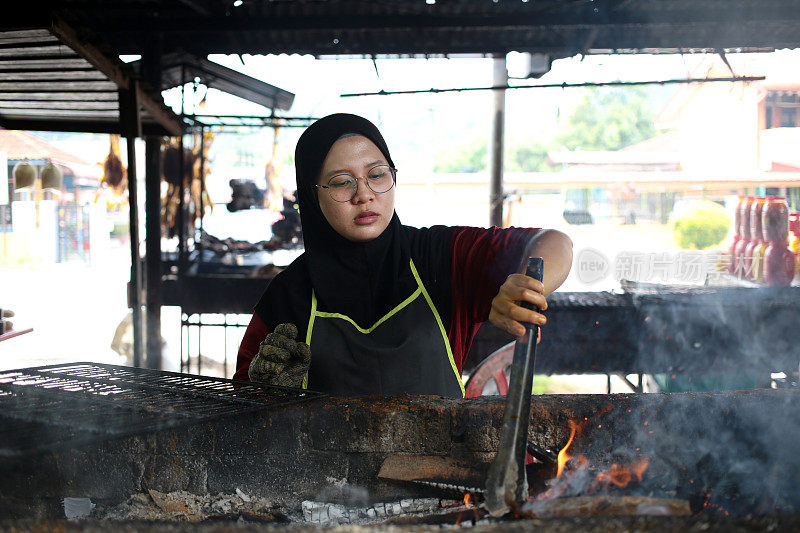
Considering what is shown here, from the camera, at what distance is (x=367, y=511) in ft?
6.21

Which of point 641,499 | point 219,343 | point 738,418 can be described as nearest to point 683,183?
point 219,343

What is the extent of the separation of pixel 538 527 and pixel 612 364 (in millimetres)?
4274

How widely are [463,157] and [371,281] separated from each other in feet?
100

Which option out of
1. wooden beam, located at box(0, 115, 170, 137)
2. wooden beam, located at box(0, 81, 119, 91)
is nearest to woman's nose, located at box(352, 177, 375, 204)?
wooden beam, located at box(0, 81, 119, 91)

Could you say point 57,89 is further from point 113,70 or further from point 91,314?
point 91,314

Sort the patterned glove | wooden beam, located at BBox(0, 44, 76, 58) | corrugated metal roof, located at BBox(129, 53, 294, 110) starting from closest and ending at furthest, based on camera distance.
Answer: the patterned glove
wooden beam, located at BBox(0, 44, 76, 58)
corrugated metal roof, located at BBox(129, 53, 294, 110)

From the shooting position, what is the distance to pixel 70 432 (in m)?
1.50

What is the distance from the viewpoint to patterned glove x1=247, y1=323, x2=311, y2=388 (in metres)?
2.06

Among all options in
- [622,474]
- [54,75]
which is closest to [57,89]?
[54,75]

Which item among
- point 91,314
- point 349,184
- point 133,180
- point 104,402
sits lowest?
point 91,314

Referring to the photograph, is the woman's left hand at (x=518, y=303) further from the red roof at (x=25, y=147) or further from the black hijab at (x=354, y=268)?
the red roof at (x=25, y=147)

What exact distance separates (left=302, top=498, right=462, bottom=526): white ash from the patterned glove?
41 centimetres

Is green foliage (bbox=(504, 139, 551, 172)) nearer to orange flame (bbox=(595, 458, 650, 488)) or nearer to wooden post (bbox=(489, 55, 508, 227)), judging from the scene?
wooden post (bbox=(489, 55, 508, 227))

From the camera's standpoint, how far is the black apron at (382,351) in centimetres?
230
